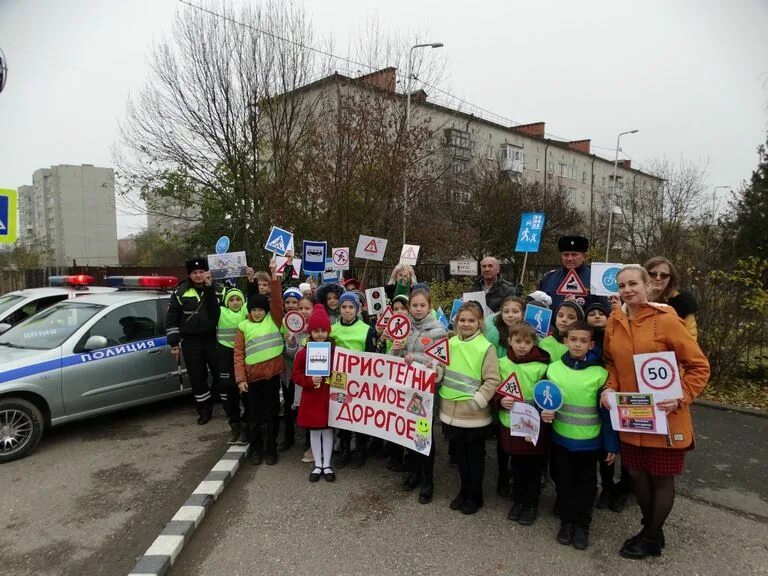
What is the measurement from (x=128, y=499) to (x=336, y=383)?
2134mm

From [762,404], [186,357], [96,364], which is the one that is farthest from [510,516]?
[762,404]

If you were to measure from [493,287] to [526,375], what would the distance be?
2014 mm

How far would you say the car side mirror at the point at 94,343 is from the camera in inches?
225

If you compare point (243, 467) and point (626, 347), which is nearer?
point (626, 347)

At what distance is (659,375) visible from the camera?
3100 millimetres

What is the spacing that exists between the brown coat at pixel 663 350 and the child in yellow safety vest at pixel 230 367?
157 inches

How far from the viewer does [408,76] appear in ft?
41.9

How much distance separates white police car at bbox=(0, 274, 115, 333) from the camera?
7.89 meters

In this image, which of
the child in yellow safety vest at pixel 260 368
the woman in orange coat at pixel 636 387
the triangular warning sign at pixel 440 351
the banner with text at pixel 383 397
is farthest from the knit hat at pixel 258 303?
the woman in orange coat at pixel 636 387

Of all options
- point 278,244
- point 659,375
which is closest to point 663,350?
point 659,375

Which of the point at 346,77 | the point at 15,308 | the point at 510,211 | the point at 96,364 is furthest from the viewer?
the point at 510,211

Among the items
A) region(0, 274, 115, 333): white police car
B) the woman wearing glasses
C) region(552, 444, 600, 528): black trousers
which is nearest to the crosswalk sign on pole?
region(0, 274, 115, 333): white police car

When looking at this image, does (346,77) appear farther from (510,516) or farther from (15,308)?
(510,516)

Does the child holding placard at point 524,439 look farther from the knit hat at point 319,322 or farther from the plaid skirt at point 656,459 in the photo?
the knit hat at point 319,322
